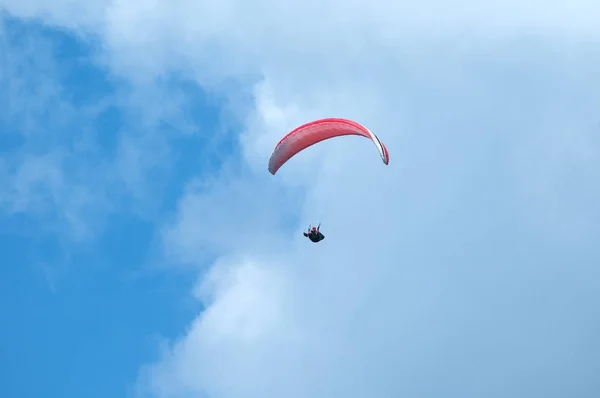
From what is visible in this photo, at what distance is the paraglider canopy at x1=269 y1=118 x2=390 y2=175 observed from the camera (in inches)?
2707

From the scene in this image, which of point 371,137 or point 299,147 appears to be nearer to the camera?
point 371,137

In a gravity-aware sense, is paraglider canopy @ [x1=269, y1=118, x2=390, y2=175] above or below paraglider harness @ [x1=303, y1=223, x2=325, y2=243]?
above

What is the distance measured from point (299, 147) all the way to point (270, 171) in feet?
12.1

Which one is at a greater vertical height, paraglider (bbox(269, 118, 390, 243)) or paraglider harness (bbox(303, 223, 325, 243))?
paraglider (bbox(269, 118, 390, 243))

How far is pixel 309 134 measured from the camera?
71250 millimetres

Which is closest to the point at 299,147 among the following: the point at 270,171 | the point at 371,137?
the point at 270,171

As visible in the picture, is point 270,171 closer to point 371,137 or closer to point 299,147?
point 299,147

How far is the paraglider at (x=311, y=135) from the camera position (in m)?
68.9

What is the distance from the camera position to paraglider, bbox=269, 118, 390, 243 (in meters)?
68.9

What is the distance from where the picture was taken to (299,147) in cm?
7269

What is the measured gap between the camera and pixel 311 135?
234 feet

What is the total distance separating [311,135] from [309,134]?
22cm

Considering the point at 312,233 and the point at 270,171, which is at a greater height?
the point at 270,171

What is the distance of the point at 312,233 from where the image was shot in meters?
73.5
